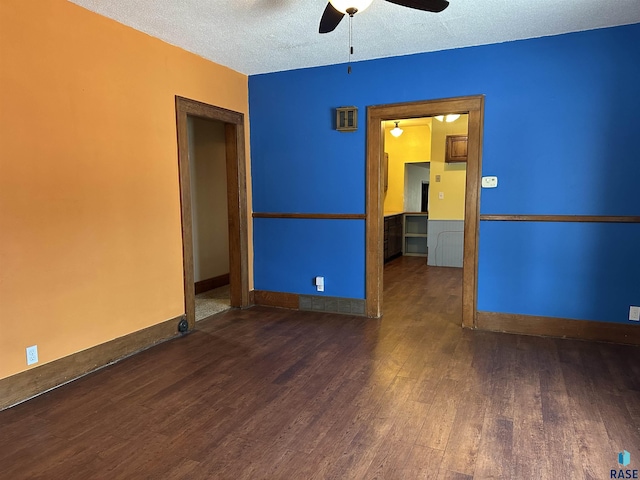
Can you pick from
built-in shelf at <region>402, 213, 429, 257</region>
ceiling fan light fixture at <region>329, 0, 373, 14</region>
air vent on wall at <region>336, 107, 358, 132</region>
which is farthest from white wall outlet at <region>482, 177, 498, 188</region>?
built-in shelf at <region>402, 213, 429, 257</region>

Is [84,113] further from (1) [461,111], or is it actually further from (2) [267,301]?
(1) [461,111]

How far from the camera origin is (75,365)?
9.39ft

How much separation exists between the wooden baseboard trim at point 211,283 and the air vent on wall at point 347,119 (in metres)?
2.76

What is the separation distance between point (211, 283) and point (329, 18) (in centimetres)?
395

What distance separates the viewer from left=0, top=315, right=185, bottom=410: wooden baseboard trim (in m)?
2.51

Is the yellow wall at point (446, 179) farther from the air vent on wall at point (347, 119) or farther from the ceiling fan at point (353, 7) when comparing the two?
the ceiling fan at point (353, 7)

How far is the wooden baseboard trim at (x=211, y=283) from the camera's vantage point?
534cm

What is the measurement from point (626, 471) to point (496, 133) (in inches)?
107

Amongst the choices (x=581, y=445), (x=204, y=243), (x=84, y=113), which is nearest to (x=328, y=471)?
(x=581, y=445)

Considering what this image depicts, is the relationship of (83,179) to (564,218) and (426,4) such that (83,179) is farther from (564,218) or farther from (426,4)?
(564,218)

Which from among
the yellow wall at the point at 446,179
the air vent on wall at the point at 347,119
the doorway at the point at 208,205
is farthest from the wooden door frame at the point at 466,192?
the yellow wall at the point at 446,179

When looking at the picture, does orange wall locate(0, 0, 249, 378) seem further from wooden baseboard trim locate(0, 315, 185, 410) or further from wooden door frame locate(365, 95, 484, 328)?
wooden door frame locate(365, 95, 484, 328)

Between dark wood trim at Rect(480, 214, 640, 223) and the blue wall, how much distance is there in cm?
4

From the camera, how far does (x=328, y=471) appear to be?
187 centimetres
